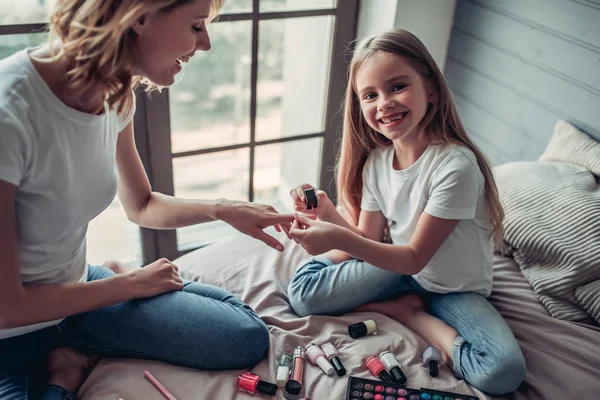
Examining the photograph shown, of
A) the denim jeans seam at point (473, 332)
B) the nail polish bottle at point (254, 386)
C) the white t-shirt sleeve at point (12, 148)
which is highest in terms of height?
the white t-shirt sleeve at point (12, 148)

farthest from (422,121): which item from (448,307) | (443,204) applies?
(448,307)

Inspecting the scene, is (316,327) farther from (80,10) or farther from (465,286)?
(80,10)

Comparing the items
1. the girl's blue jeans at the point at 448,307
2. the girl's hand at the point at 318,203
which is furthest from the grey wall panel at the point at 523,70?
the girl's hand at the point at 318,203

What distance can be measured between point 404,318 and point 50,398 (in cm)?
82

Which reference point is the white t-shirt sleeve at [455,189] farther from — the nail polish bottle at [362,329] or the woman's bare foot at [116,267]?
the woman's bare foot at [116,267]

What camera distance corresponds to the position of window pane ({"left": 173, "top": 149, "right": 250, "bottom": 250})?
197cm

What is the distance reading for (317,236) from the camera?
50.4 inches

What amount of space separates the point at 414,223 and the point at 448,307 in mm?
→ 221

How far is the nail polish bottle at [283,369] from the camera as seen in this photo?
1231 mm

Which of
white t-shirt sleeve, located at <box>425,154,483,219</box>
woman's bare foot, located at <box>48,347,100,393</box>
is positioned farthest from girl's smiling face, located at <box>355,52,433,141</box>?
woman's bare foot, located at <box>48,347,100,393</box>

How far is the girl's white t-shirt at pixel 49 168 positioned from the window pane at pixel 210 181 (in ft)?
2.41

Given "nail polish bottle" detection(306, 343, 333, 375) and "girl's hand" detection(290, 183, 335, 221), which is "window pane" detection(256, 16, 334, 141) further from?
"nail polish bottle" detection(306, 343, 333, 375)

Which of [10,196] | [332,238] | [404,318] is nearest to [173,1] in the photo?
[10,196]

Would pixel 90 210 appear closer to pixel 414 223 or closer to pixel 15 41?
pixel 15 41
